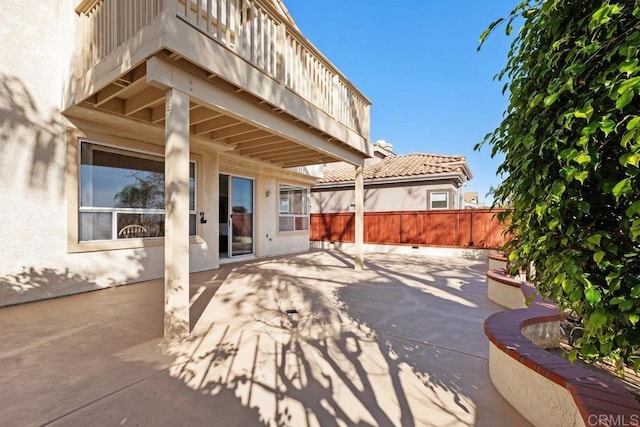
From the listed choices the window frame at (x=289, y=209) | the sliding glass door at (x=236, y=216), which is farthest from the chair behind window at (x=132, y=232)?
the window frame at (x=289, y=209)

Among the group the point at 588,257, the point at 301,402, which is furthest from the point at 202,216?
the point at 588,257

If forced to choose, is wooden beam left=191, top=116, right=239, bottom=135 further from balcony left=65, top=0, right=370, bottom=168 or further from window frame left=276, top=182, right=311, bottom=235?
window frame left=276, top=182, right=311, bottom=235

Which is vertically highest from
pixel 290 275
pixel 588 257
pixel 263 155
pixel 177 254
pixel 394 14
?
pixel 394 14

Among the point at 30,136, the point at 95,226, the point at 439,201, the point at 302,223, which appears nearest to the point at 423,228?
the point at 439,201

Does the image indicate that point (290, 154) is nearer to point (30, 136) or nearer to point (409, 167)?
point (30, 136)

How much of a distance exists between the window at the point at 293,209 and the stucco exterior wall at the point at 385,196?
3.85 meters

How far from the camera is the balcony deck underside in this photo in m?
3.22

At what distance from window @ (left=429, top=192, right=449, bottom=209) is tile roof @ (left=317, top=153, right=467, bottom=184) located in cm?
97

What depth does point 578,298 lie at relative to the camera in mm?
1037

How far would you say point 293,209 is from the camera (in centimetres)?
1070

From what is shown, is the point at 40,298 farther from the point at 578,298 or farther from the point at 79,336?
the point at 578,298

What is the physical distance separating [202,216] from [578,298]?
680 cm

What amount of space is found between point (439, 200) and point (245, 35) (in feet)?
34.1

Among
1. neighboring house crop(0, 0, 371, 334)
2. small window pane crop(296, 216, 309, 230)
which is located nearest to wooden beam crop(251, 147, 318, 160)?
neighboring house crop(0, 0, 371, 334)
